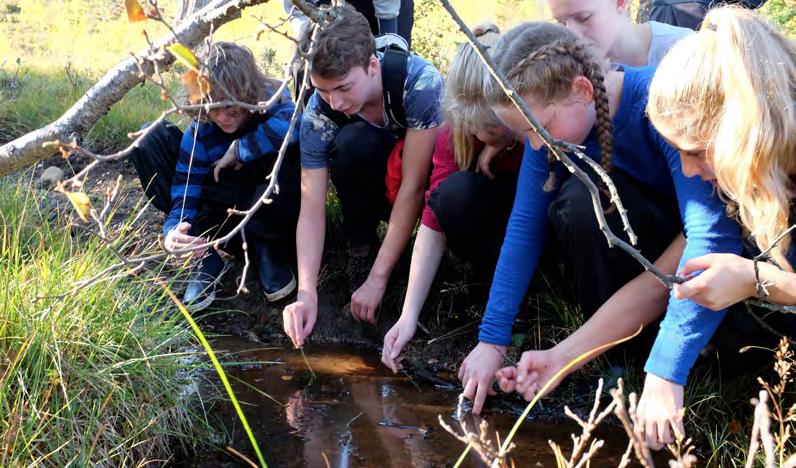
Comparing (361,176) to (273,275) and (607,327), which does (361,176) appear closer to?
(273,275)

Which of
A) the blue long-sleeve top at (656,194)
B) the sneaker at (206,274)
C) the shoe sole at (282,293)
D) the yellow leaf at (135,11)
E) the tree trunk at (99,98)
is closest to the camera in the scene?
the yellow leaf at (135,11)

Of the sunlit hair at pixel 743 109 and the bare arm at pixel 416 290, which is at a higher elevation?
the sunlit hair at pixel 743 109

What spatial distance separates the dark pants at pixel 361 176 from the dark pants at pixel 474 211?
0.42 meters

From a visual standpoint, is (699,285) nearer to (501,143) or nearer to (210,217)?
(501,143)

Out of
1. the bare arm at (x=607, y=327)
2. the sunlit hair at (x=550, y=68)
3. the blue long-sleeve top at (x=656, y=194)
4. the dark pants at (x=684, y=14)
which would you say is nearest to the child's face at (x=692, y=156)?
the blue long-sleeve top at (x=656, y=194)

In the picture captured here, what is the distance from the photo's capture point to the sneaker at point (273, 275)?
11.4ft

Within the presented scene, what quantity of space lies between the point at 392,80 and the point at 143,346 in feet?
4.43

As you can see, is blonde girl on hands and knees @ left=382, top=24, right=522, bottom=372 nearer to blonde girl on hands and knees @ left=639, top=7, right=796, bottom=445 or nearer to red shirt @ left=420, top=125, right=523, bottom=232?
red shirt @ left=420, top=125, right=523, bottom=232

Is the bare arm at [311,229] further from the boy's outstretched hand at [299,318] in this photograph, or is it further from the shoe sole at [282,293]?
the shoe sole at [282,293]

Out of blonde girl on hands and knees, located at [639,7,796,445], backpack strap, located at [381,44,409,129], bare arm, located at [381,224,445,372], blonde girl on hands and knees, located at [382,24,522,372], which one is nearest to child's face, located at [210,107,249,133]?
backpack strap, located at [381,44,409,129]

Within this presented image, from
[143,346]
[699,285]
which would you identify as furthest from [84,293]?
[699,285]

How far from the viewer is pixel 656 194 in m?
2.54

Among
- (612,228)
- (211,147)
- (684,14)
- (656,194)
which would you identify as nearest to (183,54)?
(612,228)

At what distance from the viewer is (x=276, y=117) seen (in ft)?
11.4
